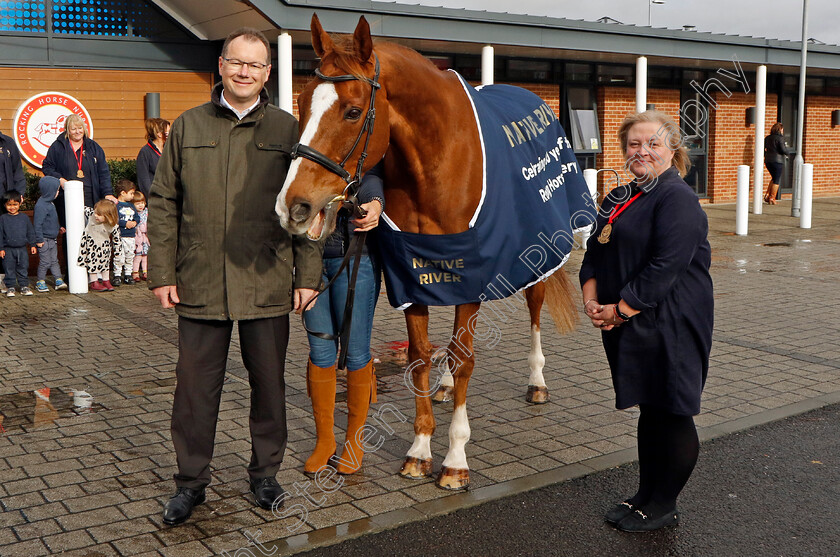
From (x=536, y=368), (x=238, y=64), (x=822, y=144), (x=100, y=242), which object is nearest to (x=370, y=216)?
(x=238, y=64)

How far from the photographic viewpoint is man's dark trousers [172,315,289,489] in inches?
158

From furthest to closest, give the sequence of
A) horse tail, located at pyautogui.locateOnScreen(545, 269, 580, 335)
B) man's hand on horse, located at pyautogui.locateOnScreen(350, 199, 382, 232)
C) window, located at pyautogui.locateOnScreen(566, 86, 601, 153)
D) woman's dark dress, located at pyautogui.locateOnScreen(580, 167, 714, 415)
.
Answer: window, located at pyautogui.locateOnScreen(566, 86, 601, 153) < horse tail, located at pyautogui.locateOnScreen(545, 269, 580, 335) < man's hand on horse, located at pyautogui.locateOnScreen(350, 199, 382, 232) < woman's dark dress, located at pyautogui.locateOnScreen(580, 167, 714, 415)

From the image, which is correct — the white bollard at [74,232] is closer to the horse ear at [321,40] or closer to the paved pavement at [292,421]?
the paved pavement at [292,421]

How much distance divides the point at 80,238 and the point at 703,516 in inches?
320

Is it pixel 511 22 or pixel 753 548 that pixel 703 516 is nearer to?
pixel 753 548

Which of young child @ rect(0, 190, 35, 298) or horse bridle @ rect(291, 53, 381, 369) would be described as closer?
horse bridle @ rect(291, 53, 381, 369)

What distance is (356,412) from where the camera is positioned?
15.2 ft

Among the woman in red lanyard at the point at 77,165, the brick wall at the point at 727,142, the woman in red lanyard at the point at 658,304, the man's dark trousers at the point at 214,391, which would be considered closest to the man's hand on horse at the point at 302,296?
the man's dark trousers at the point at 214,391

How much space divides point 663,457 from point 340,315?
1.76 meters

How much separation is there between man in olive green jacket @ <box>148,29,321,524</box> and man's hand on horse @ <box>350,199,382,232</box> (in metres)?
0.24

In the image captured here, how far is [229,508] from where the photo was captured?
4125 mm

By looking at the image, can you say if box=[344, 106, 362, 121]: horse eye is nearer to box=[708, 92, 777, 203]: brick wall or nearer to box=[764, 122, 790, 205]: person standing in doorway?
box=[708, 92, 777, 203]: brick wall

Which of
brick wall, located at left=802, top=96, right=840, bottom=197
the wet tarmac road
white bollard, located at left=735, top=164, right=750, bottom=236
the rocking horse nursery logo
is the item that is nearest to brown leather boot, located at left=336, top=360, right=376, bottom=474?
the wet tarmac road

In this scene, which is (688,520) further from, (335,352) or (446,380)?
(446,380)
